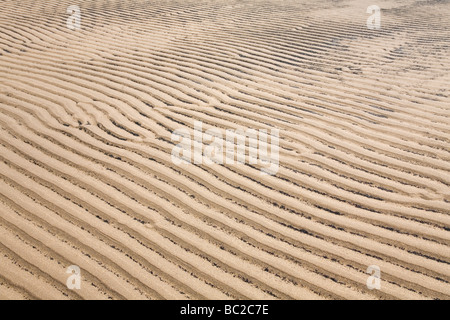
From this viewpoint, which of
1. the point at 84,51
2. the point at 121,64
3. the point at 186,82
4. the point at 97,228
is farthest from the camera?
the point at 84,51

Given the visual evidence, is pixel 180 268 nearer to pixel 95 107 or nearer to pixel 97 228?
pixel 97 228

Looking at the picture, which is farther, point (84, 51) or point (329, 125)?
point (84, 51)

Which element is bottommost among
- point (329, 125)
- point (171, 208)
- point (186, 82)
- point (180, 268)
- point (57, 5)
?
point (180, 268)

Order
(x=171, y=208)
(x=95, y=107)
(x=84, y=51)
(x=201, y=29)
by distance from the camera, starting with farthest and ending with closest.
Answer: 1. (x=201, y=29)
2. (x=84, y=51)
3. (x=95, y=107)
4. (x=171, y=208)

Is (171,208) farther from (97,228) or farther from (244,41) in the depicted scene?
(244,41)

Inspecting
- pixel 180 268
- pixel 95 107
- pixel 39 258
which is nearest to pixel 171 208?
pixel 180 268

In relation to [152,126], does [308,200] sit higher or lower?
lower
